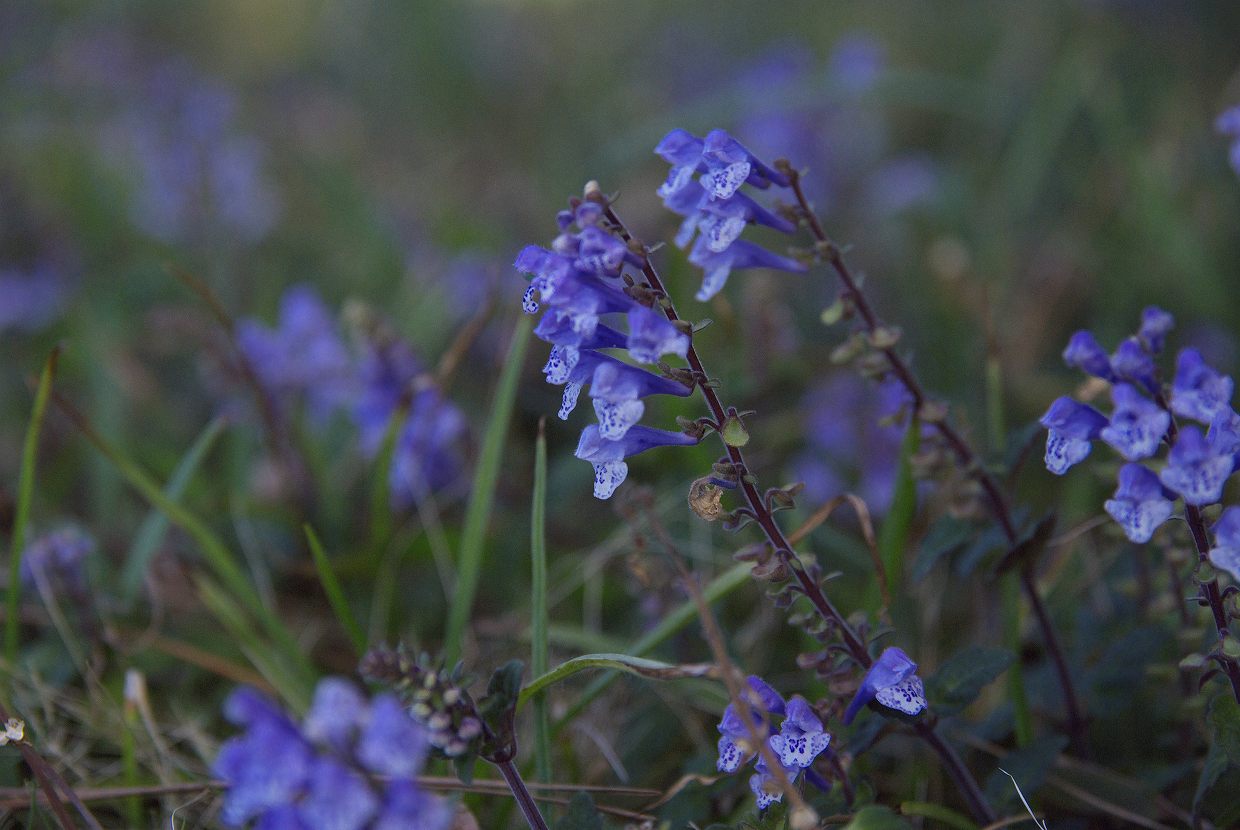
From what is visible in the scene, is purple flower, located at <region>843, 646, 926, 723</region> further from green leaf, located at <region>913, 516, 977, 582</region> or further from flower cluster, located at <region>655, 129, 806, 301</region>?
flower cluster, located at <region>655, 129, 806, 301</region>

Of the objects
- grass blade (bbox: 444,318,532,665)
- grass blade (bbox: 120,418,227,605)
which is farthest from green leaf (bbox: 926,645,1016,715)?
grass blade (bbox: 120,418,227,605)

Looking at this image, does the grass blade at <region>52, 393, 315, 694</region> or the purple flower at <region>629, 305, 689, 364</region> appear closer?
the purple flower at <region>629, 305, 689, 364</region>

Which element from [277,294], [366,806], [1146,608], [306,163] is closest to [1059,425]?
[1146,608]

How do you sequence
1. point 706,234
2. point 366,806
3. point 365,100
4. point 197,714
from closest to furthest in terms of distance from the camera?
point 366,806 → point 706,234 → point 197,714 → point 365,100

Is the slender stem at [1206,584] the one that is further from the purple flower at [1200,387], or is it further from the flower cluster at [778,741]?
the flower cluster at [778,741]

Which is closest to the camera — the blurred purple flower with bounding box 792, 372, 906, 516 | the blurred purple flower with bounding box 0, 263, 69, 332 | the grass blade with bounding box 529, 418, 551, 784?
the grass blade with bounding box 529, 418, 551, 784

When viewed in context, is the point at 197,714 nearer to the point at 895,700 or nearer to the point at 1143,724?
the point at 895,700

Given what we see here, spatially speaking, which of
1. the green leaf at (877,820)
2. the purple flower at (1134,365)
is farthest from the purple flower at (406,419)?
the purple flower at (1134,365)
